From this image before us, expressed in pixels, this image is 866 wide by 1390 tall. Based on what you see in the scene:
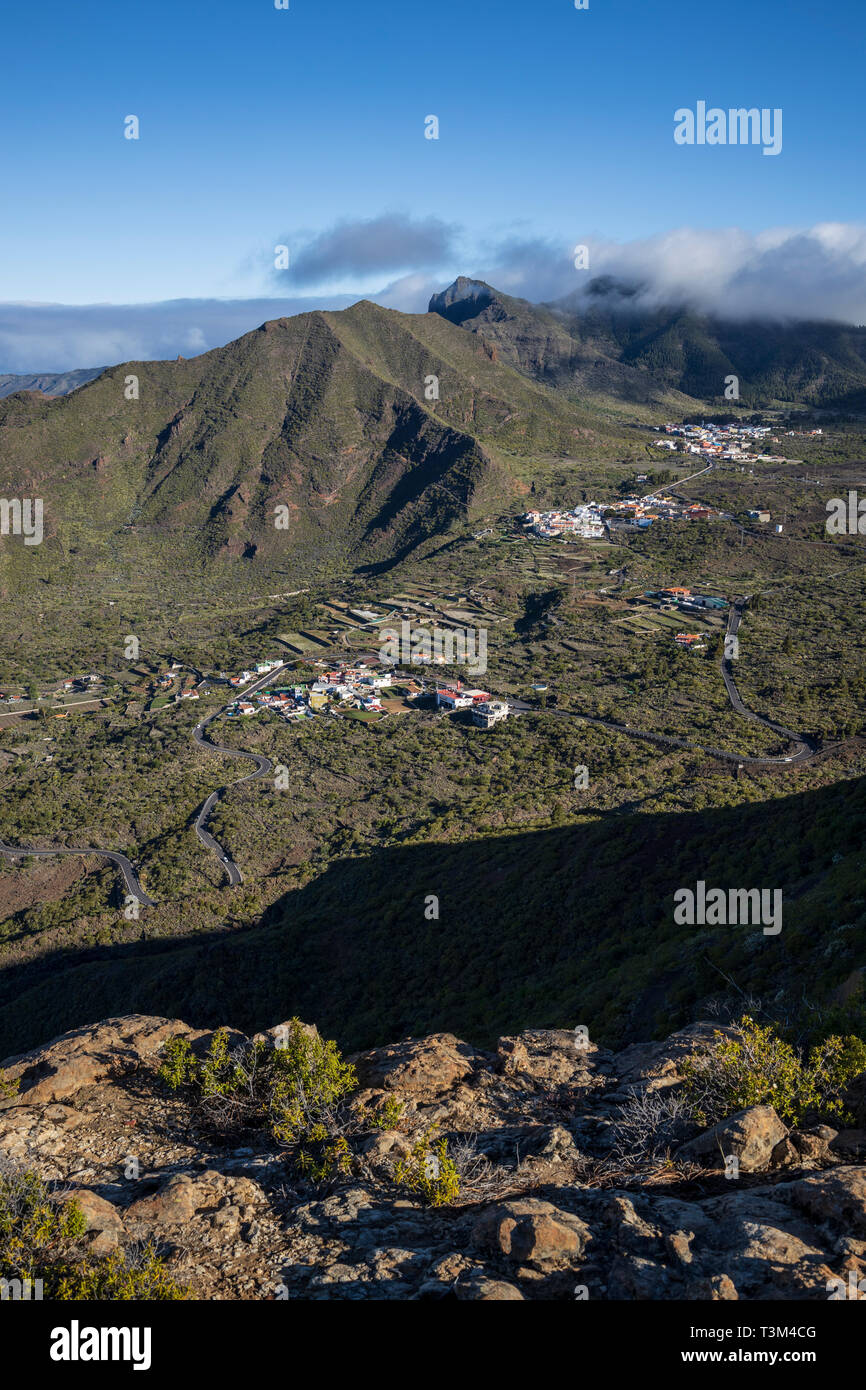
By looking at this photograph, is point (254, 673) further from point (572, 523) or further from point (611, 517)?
point (611, 517)

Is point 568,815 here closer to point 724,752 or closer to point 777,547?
point 724,752

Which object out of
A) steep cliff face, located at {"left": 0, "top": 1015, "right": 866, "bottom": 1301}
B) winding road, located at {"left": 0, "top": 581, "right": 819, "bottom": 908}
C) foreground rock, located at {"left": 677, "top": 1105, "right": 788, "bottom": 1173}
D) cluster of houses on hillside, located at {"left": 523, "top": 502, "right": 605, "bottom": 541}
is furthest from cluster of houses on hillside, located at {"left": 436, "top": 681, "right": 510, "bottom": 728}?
foreground rock, located at {"left": 677, "top": 1105, "right": 788, "bottom": 1173}

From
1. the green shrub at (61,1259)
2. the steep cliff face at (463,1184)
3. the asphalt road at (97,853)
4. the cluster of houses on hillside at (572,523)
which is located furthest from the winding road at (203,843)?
the cluster of houses on hillside at (572,523)

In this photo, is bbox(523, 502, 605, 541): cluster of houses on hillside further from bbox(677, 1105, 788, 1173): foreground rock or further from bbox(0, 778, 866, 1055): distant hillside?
bbox(677, 1105, 788, 1173): foreground rock

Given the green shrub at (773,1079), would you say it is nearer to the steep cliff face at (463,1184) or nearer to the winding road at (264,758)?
the steep cliff face at (463,1184)

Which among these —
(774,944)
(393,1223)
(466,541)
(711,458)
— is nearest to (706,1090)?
(393,1223)

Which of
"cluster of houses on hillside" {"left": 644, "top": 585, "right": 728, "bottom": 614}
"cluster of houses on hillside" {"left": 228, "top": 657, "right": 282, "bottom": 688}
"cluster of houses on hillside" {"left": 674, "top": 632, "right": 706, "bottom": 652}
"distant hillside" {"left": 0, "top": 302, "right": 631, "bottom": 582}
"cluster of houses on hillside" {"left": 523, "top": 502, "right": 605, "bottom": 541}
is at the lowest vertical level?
"cluster of houses on hillside" {"left": 228, "top": 657, "right": 282, "bottom": 688}
